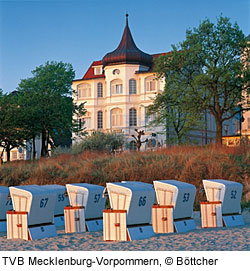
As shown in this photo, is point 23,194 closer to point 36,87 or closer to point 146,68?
point 36,87

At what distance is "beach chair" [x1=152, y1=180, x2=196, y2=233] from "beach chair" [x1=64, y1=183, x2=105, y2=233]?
1773mm

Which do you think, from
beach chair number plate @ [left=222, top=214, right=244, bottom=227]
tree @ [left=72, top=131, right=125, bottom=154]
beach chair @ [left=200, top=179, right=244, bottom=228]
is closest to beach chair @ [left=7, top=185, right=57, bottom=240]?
beach chair @ [left=200, top=179, right=244, bottom=228]

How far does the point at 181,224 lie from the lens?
1207cm

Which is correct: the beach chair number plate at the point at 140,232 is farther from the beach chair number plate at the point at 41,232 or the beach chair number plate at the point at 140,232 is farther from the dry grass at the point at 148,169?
the dry grass at the point at 148,169

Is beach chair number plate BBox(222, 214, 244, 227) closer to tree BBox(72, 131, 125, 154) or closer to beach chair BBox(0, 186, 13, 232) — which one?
beach chair BBox(0, 186, 13, 232)

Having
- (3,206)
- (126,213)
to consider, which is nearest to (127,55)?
(3,206)

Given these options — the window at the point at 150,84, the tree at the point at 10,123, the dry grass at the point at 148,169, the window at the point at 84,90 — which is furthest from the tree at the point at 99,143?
the window at the point at 84,90

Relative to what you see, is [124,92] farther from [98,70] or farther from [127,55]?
[98,70]

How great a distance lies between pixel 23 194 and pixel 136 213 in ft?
9.17

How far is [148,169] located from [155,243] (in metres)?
9.95

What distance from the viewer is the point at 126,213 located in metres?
10.6

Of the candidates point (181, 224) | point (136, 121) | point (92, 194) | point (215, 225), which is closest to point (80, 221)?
point (92, 194)

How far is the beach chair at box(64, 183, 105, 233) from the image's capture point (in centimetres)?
1247

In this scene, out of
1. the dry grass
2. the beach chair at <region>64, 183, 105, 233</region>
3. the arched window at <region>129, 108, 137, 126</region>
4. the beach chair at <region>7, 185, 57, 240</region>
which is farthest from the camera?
the arched window at <region>129, 108, 137, 126</region>
